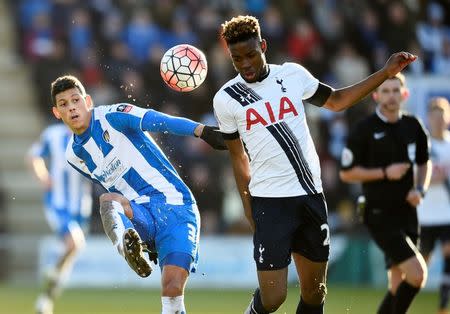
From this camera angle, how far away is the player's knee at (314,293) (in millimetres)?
8148

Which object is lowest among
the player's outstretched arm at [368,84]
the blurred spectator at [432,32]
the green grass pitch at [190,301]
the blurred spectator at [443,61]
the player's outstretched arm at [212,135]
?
the green grass pitch at [190,301]

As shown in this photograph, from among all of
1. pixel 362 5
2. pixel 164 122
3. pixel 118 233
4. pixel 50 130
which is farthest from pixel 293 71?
pixel 362 5

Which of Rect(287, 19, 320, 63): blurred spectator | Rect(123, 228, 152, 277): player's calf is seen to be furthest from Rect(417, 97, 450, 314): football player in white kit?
Rect(287, 19, 320, 63): blurred spectator

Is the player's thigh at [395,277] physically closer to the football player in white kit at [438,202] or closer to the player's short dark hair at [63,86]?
the football player in white kit at [438,202]

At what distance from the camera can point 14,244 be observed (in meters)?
18.1

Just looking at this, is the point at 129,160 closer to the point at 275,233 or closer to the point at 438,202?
the point at 275,233

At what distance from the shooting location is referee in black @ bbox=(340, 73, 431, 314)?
10.4m

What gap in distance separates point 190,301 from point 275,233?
22.6ft

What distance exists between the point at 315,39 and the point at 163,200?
11319 mm

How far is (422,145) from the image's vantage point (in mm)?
10438

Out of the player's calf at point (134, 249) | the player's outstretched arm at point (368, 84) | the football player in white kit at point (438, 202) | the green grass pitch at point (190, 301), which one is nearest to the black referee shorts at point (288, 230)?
the player's outstretched arm at point (368, 84)

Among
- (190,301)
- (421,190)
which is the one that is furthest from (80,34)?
(421,190)

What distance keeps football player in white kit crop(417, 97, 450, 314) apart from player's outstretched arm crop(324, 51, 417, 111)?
13.5 feet

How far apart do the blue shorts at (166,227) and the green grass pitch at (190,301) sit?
14.3ft
